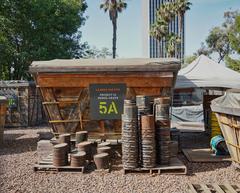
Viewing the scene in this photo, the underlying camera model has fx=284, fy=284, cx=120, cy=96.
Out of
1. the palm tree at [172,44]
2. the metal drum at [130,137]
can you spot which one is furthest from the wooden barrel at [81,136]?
the palm tree at [172,44]

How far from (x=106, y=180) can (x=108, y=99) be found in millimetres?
2622

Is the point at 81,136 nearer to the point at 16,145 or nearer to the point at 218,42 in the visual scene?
the point at 16,145

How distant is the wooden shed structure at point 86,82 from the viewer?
8.08 m

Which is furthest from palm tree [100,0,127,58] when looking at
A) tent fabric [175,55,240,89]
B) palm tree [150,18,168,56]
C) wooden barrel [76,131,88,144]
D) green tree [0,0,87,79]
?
wooden barrel [76,131,88,144]

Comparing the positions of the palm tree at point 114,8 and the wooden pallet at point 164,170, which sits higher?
the palm tree at point 114,8

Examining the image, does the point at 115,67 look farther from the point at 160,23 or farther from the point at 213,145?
the point at 160,23

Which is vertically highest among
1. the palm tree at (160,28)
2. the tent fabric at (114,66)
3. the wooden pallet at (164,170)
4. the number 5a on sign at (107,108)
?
the palm tree at (160,28)

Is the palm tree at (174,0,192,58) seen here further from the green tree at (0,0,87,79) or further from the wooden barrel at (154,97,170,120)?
the wooden barrel at (154,97,170,120)

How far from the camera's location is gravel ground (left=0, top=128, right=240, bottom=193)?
5824mm

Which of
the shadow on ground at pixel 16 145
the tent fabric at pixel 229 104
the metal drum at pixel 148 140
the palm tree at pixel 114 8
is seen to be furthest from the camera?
the palm tree at pixel 114 8

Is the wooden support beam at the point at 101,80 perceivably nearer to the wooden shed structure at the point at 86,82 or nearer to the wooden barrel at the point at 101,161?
the wooden shed structure at the point at 86,82

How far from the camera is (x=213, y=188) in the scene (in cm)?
569

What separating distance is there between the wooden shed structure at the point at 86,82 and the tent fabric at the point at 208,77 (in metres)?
3.86

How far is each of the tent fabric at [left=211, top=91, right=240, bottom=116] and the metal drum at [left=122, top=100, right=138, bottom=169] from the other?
2.02 meters
